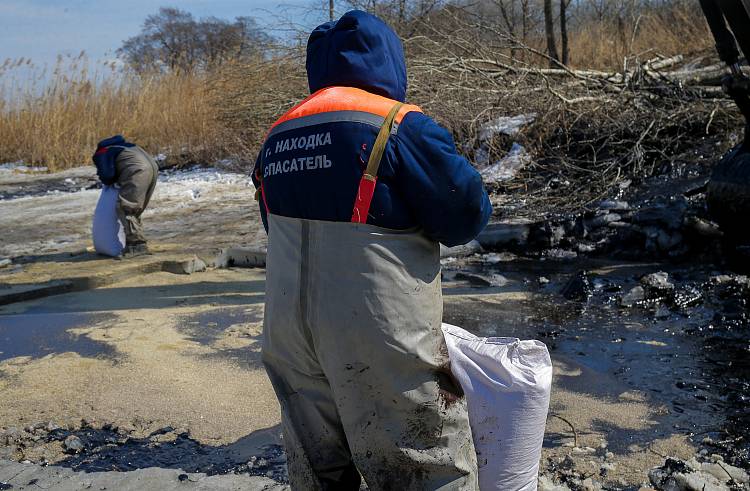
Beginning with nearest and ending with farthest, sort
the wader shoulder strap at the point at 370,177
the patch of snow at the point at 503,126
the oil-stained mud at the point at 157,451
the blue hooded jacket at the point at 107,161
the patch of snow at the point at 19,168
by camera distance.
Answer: the wader shoulder strap at the point at 370,177, the oil-stained mud at the point at 157,451, the blue hooded jacket at the point at 107,161, the patch of snow at the point at 503,126, the patch of snow at the point at 19,168

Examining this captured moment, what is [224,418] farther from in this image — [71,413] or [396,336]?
[396,336]

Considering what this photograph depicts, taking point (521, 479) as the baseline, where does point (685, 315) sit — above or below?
below

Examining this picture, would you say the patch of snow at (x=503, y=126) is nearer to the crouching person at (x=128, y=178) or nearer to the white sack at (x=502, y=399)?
the crouching person at (x=128, y=178)

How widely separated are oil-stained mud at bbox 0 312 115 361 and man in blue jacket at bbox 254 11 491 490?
2.84 meters

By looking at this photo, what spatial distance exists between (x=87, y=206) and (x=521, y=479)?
31.9 feet

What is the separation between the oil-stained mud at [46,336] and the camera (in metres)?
4.76

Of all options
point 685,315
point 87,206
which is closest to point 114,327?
point 685,315

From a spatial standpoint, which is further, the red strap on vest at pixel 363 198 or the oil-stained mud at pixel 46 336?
the oil-stained mud at pixel 46 336

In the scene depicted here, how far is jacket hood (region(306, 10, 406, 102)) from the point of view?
2.11 metres

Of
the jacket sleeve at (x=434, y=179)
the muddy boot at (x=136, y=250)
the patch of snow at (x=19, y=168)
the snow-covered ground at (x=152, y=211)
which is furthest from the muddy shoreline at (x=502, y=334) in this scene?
the patch of snow at (x=19, y=168)

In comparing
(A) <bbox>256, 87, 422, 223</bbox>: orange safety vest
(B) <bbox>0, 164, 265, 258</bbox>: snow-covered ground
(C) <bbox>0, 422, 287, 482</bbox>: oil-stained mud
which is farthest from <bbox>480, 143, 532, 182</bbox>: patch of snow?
(A) <bbox>256, 87, 422, 223</bbox>: orange safety vest

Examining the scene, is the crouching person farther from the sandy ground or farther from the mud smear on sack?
the mud smear on sack

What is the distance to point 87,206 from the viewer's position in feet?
35.9

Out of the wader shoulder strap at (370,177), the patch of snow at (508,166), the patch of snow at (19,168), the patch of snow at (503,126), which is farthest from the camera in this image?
the patch of snow at (19,168)
